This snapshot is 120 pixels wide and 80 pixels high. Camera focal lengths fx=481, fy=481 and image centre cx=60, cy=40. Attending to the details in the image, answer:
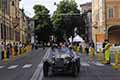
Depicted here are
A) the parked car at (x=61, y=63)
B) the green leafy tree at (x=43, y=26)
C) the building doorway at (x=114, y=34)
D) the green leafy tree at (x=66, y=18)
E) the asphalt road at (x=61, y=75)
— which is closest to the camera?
the asphalt road at (x=61, y=75)

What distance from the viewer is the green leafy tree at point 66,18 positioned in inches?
5089

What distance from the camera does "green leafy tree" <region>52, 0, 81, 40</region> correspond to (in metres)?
129

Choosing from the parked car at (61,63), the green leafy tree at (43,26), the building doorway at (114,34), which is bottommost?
the parked car at (61,63)

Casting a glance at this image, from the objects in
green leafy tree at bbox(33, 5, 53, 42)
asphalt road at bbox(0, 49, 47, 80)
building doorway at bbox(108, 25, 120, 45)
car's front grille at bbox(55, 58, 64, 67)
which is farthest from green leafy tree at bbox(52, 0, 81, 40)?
car's front grille at bbox(55, 58, 64, 67)

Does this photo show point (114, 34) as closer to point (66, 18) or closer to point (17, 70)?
point (66, 18)

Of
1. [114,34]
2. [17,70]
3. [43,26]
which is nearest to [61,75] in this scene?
[17,70]

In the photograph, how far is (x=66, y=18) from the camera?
426ft

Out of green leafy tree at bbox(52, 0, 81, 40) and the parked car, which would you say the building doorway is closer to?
green leafy tree at bbox(52, 0, 81, 40)

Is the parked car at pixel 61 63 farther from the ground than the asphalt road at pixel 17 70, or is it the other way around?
the parked car at pixel 61 63

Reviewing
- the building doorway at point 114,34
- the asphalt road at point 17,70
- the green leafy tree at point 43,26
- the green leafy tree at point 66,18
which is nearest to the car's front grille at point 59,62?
the asphalt road at point 17,70

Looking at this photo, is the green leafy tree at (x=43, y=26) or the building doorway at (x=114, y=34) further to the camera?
the green leafy tree at (x=43, y=26)

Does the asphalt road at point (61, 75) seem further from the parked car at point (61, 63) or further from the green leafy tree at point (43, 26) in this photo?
the green leafy tree at point (43, 26)

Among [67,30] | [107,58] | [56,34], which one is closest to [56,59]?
[107,58]

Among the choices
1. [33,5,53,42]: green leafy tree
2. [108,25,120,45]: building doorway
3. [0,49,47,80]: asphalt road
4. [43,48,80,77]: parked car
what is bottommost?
[0,49,47,80]: asphalt road
